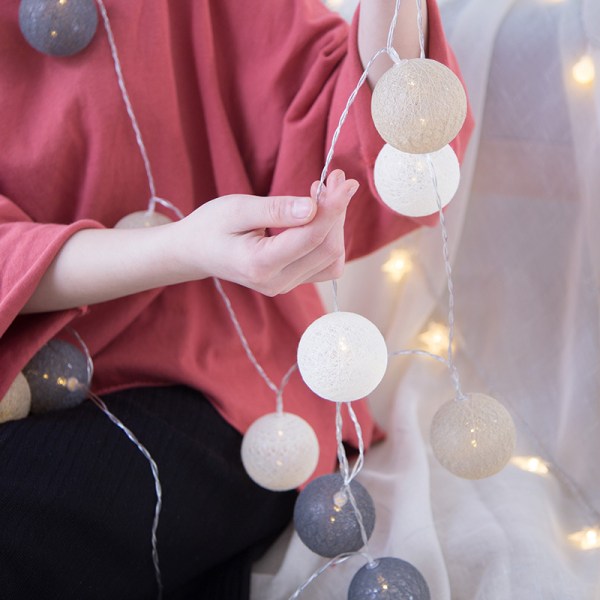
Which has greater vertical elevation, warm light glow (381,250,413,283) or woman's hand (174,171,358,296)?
woman's hand (174,171,358,296)

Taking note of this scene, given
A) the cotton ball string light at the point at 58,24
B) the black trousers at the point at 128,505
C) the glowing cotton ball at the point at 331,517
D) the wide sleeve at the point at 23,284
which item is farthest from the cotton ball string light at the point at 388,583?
the cotton ball string light at the point at 58,24

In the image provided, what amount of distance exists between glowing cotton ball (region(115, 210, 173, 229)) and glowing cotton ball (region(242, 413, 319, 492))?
0.22 meters

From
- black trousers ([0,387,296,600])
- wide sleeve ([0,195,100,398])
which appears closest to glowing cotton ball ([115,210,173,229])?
wide sleeve ([0,195,100,398])

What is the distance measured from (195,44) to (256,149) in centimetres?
12

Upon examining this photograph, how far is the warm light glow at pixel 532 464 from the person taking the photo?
0.83 metres

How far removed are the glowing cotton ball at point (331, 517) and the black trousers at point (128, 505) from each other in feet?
0.34

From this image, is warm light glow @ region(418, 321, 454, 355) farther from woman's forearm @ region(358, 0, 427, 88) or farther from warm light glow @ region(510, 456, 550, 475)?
woman's forearm @ region(358, 0, 427, 88)

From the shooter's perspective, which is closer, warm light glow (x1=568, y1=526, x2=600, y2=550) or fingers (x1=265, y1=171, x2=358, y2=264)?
fingers (x1=265, y1=171, x2=358, y2=264)

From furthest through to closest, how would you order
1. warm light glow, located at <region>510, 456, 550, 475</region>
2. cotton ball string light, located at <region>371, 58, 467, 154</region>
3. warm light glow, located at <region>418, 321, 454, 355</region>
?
warm light glow, located at <region>418, 321, 454, 355</region> → warm light glow, located at <region>510, 456, 550, 475</region> → cotton ball string light, located at <region>371, 58, 467, 154</region>

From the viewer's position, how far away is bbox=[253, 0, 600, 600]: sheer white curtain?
0.72 metres

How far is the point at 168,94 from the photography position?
81 cm

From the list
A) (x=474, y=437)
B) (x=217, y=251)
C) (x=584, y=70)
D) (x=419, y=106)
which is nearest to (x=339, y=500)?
(x=474, y=437)

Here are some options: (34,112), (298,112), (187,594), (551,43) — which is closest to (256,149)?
(298,112)

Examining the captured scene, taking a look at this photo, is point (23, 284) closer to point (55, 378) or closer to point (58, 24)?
point (55, 378)
